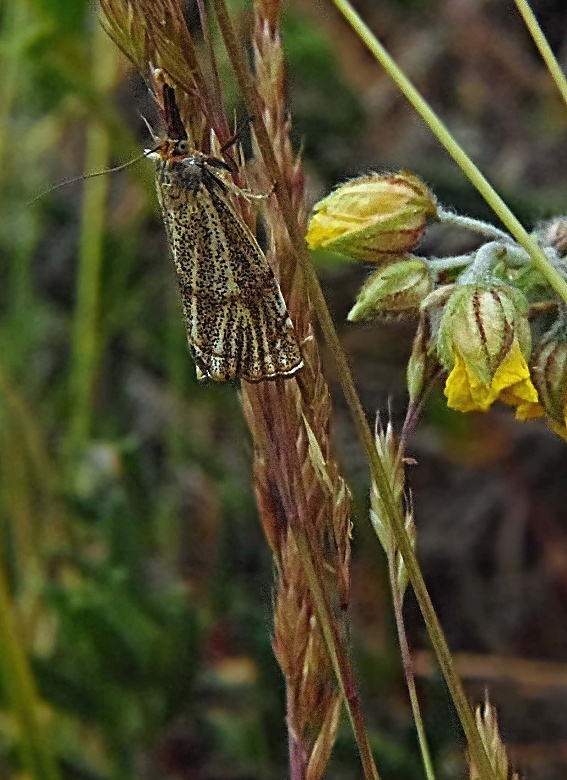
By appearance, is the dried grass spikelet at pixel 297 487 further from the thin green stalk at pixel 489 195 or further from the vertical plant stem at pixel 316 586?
the thin green stalk at pixel 489 195

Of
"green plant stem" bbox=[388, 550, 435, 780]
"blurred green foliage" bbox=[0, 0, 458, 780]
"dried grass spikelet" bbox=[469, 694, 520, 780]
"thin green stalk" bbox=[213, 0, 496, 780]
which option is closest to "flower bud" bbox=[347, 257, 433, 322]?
"thin green stalk" bbox=[213, 0, 496, 780]

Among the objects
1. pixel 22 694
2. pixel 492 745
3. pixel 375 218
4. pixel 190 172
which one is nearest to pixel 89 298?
pixel 22 694

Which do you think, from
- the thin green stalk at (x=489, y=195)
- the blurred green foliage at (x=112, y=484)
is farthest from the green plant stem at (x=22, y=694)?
the thin green stalk at (x=489, y=195)

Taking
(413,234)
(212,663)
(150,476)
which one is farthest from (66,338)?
(413,234)

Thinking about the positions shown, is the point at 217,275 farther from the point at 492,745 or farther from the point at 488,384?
the point at 492,745

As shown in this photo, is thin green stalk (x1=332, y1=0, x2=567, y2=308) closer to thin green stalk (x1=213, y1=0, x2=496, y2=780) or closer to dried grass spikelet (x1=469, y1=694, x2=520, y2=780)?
thin green stalk (x1=213, y1=0, x2=496, y2=780)

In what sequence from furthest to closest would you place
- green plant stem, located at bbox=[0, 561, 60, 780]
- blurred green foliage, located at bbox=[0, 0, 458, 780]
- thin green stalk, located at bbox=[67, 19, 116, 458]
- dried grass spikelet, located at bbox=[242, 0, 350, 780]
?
thin green stalk, located at bbox=[67, 19, 116, 458] < blurred green foliage, located at bbox=[0, 0, 458, 780] < green plant stem, located at bbox=[0, 561, 60, 780] < dried grass spikelet, located at bbox=[242, 0, 350, 780]
